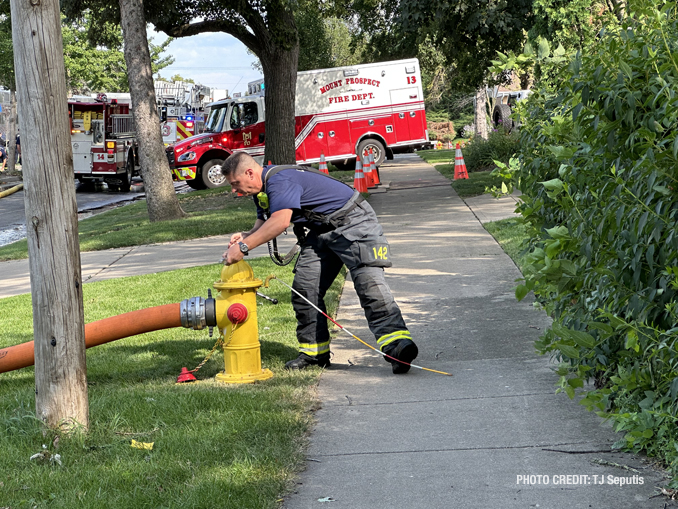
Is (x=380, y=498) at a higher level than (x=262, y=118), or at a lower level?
lower

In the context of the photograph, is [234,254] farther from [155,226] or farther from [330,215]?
[155,226]

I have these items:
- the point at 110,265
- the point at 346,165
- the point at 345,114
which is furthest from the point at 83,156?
the point at 110,265

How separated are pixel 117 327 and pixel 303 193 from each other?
1.53 meters

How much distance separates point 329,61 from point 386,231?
2658 cm

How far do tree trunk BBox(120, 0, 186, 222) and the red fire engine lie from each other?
9.74 meters

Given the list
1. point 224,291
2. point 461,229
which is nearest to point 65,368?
point 224,291

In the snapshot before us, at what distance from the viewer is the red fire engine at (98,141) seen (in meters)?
24.8

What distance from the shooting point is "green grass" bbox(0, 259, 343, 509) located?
3.50 m

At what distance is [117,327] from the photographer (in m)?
5.29

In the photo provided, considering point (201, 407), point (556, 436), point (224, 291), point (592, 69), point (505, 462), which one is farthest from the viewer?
point (224, 291)

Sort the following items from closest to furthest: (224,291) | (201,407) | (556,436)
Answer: (556,436) < (201,407) < (224,291)

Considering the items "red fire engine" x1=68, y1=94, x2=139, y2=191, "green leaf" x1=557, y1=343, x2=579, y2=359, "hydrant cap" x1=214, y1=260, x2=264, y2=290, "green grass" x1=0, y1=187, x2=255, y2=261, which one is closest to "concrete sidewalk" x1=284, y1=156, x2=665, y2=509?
"green leaf" x1=557, y1=343, x2=579, y2=359

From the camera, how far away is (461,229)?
449 inches

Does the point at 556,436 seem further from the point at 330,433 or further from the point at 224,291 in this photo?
the point at 224,291
